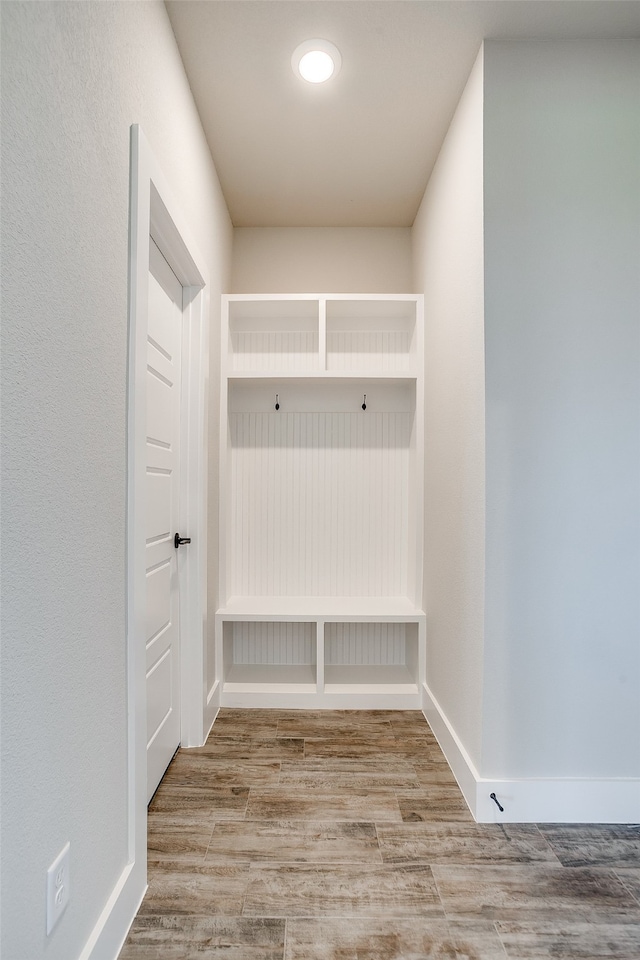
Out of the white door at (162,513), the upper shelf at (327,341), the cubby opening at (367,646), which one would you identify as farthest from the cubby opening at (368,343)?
the cubby opening at (367,646)

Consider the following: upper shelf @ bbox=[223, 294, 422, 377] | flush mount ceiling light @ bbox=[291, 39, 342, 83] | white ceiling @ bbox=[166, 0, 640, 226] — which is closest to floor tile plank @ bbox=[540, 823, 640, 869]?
upper shelf @ bbox=[223, 294, 422, 377]

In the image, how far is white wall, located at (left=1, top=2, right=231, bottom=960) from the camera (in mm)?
880

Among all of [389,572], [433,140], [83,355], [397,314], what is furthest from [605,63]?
[389,572]

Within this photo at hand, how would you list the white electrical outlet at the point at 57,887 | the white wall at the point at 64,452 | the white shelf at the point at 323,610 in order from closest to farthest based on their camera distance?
1. the white wall at the point at 64,452
2. the white electrical outlet at the point at 57,887
3. the white shelf at the point at 323,610

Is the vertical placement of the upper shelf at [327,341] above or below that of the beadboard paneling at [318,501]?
above

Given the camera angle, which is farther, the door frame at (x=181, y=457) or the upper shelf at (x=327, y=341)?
the upper shelf at (x=327, y=341)

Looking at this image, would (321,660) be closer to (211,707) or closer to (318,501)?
(211,707)

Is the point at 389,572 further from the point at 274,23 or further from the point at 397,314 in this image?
the point at 274,23

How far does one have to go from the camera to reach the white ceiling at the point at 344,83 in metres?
1.77

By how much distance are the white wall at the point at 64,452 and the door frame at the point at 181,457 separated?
4cm

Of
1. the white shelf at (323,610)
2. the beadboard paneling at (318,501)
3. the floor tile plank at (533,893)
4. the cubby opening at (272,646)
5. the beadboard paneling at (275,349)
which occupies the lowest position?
the floor tile plank at (533,893)

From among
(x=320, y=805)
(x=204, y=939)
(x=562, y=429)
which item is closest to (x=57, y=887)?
(x=204, y=939)

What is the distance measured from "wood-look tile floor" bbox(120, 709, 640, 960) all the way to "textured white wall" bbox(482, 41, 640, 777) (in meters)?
0.27

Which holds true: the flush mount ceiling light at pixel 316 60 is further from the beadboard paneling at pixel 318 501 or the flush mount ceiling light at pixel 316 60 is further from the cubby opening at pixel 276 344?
the beadboard paneling at pixel 318 501
